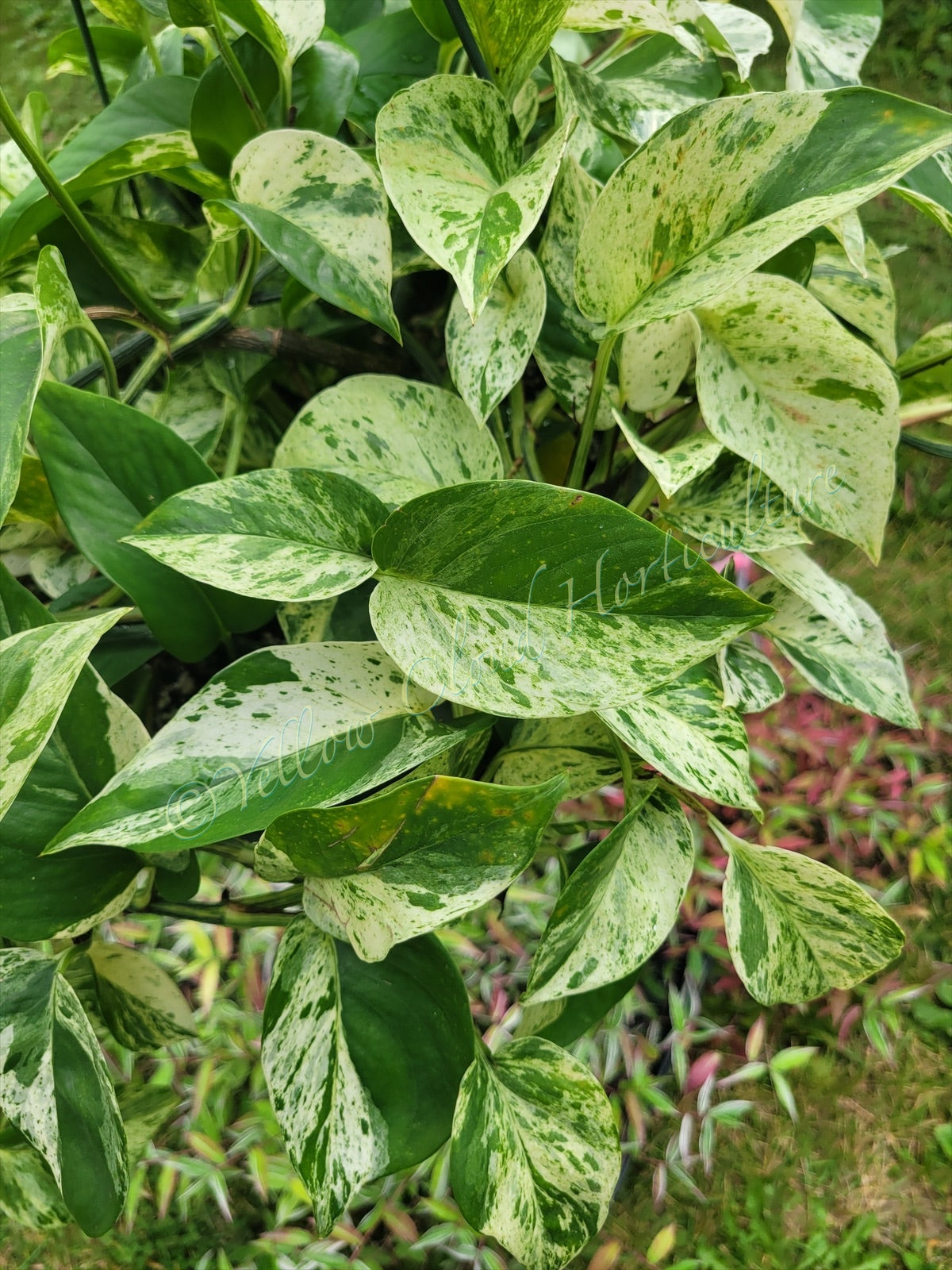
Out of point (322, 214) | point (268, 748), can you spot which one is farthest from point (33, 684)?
point (322, 214)

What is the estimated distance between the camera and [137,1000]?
14.9 inches

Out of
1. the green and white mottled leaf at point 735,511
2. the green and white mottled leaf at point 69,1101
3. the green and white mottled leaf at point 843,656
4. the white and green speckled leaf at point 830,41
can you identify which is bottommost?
the green and white mottled leaf at point 843,656

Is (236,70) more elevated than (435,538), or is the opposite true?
(236,70)

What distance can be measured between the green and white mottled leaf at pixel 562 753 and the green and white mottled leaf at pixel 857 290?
0.68 feet

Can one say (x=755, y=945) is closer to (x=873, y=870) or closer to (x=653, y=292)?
(x=653, y=292)

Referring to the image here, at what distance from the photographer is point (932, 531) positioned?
949 mm

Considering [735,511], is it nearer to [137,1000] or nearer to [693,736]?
[693,736]

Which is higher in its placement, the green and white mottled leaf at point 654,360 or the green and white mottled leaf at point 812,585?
the green and white mottled leaf at point 654,360

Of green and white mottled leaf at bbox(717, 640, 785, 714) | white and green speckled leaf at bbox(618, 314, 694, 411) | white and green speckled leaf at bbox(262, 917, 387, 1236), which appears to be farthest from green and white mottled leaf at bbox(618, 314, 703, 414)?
white and green speckled leaf at bbox(262, 917, 387, 1236)

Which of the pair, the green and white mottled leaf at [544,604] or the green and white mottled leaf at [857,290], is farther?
the green and white mottled leaf at [857,290]

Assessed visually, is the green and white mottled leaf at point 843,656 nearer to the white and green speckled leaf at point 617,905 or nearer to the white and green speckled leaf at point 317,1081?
the white and green speckled leaf at point 617,905

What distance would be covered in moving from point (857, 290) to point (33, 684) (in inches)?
13.9

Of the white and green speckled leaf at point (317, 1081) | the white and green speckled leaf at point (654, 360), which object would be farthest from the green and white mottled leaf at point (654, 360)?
the white and green speckled leaf at point (317, 1081)

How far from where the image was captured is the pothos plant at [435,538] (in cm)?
24
